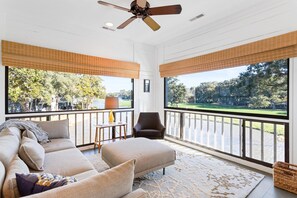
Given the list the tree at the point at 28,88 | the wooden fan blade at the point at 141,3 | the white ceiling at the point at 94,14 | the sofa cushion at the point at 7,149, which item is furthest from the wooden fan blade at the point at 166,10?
the tree at the point at 28,88

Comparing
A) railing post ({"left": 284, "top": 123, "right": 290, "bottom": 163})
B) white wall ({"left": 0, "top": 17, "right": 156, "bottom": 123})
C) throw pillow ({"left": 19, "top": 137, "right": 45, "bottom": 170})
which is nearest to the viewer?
throw pillow ({"left": 19, "top": 137, "right": 45, "bottom": 170})

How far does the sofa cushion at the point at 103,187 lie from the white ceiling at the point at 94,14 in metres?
2.72

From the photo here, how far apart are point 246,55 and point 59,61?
12.3ft

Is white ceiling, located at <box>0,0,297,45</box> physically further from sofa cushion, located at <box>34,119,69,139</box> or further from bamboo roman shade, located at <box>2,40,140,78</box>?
sofa cushion, located at <box>34,119,69,139</box>

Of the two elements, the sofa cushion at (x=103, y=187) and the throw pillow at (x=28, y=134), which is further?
the throw pillow at (x=28, y=134)

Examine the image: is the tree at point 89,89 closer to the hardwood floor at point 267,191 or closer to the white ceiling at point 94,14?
the white ceiling at point 94,14

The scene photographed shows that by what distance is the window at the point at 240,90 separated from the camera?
2.72 metres

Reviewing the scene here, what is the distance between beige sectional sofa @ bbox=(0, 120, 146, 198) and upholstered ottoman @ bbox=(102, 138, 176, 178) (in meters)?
0.46

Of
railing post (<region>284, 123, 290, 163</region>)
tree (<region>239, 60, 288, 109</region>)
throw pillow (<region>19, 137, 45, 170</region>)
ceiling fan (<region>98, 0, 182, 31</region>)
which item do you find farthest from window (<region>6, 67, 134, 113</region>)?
railing post (<region>284, 123, 290, 163</region>)

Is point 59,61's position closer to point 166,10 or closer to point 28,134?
point 28,134

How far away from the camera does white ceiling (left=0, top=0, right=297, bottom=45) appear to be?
2.76 metres

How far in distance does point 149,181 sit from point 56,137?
1.86 m

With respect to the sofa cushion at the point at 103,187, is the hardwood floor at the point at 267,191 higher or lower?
lower

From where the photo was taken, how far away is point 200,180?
8.12 feet
